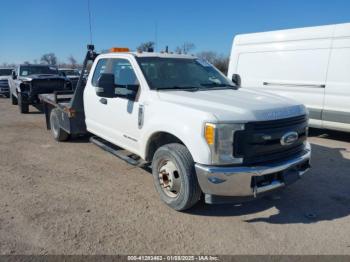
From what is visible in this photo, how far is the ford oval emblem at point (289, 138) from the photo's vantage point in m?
3.52

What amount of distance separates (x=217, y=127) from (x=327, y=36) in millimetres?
5255

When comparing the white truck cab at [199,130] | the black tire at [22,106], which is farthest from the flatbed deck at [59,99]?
the black tire at [22,106]

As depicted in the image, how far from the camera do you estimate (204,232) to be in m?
3.37

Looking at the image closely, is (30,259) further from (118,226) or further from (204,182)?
(204,182)

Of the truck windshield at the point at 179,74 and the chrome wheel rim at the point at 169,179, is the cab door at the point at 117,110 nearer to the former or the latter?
the truck windshield at the point at 179,74

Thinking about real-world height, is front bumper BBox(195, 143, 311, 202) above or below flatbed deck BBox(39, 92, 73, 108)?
below

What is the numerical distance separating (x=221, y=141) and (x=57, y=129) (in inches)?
198

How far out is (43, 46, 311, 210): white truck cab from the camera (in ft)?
10.7

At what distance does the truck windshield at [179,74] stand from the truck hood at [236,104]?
1.04ft

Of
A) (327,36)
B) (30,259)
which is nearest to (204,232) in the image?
(30,259)

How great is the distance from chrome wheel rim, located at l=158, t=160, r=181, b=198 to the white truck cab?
0.04ft

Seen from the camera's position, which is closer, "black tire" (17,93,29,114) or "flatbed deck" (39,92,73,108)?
"flatbed deck" (39,92,73,108)

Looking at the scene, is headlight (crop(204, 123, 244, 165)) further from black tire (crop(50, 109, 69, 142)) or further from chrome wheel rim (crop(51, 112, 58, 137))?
chrome wheel rim (crop(51, 112, 58, 137))

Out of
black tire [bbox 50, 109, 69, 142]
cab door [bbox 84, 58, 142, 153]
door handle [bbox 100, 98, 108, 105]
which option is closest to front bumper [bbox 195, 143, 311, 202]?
cab door [bbox 84, 58, 142, 153]
